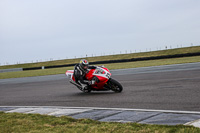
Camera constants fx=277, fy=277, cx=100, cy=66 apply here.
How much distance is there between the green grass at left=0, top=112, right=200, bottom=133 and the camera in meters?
4.95

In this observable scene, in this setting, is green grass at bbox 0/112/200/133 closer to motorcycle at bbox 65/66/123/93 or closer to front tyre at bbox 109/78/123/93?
motorcycle at bbox 65/66/123/93

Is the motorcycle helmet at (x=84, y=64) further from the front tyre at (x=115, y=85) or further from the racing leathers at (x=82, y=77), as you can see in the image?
the front tyre at (x=115, y=85)

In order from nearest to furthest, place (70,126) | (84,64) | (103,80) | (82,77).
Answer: (70,126)
(103,80)
(84,64)
(82,77)

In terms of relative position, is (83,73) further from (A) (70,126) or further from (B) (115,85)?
(A) (70,126)

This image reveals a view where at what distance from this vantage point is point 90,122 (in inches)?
243

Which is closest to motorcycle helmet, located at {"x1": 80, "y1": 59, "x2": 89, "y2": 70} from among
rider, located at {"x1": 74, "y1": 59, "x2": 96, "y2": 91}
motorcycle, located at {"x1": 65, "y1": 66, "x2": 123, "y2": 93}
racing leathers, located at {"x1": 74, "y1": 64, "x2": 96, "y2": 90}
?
rider, located at {"x1": 74, "y1": 59, "x2": 96, "y2": 91}

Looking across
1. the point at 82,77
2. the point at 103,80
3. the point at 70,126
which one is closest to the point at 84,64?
the point at 82,77

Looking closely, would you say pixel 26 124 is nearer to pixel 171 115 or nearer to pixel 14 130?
pixel 14 130

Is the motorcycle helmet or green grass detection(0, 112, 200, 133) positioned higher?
the motorcycle helmet

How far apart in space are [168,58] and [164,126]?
3525 centimetres

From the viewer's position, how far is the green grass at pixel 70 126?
495 centimetres

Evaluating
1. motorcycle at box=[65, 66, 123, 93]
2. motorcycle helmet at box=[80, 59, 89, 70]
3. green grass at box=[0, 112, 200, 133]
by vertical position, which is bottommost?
green grass at box=[0, 112, 200, 133]

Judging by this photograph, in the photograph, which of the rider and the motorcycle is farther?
the rider

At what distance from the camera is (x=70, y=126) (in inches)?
231
